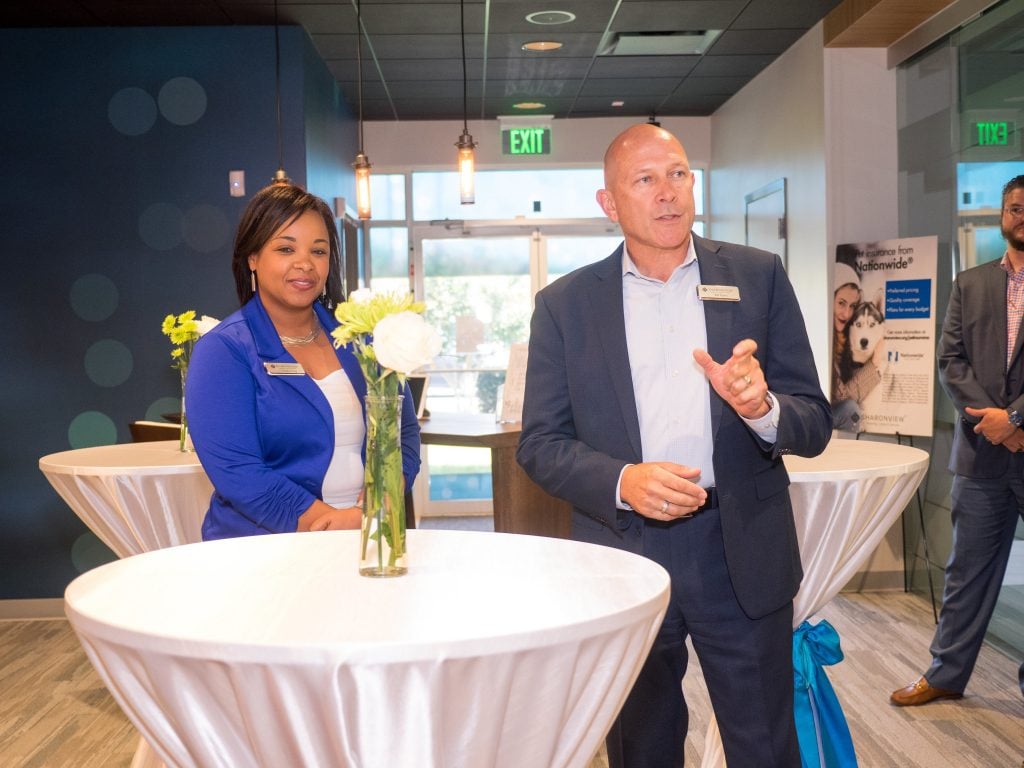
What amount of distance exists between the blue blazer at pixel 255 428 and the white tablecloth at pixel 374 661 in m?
0.58

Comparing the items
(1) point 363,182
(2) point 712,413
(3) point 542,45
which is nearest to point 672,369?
(2) point 712,413

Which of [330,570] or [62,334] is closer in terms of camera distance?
[330,570]

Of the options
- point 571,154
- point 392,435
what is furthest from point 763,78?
point 392,435

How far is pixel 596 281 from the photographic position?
2.33 m

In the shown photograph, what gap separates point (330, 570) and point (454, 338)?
7.39 m

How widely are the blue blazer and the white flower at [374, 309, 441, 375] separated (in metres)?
0.74

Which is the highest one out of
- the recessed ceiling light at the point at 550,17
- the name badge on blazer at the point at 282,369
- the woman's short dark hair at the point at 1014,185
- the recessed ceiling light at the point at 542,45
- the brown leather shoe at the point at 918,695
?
the recessed ceiling light at the point at 542,45

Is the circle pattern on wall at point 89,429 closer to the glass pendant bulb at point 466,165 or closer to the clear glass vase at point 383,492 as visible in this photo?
the glass pendant bulb at point 466,165

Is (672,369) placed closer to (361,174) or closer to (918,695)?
(918,695)

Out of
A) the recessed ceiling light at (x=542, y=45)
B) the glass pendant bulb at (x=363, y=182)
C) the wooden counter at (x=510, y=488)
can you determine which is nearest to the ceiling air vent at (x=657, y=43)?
the recessed ceiling light at (x=542, y=45)

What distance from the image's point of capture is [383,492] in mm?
1794

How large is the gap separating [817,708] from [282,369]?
1591 millimetres

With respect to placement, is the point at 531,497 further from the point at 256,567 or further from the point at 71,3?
the point at 71,3

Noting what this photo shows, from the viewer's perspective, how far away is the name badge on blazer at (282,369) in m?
2.41
